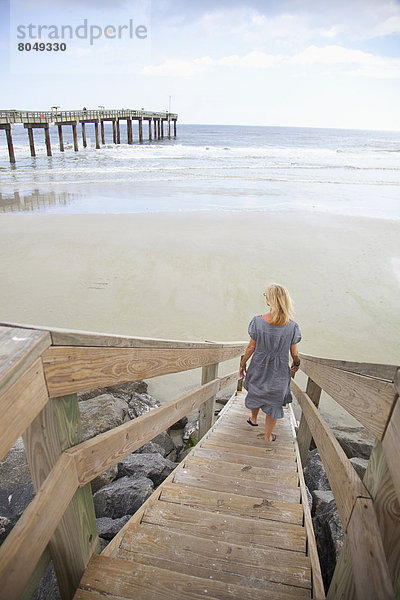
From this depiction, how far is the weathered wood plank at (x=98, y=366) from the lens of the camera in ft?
3.40

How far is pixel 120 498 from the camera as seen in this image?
260 cm

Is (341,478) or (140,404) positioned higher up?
(341,478)

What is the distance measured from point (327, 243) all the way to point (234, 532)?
1020 cm

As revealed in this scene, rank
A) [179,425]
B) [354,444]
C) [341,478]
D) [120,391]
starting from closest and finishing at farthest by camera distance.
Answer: [341,478]
[354,444]
[179,425]
[120,391]

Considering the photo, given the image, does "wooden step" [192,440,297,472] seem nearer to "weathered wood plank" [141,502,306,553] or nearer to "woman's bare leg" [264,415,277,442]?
"woman's bare leg" [264,415,277,442]

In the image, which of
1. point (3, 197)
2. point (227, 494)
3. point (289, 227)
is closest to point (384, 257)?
point (289, 227)

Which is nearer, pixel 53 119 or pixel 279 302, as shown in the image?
pixel 279 302

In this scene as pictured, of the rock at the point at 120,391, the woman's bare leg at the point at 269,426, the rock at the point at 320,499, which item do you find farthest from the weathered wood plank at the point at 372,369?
the rock at the point at 120,391

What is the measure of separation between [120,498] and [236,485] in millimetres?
880

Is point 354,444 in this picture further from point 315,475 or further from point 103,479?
point 103,479

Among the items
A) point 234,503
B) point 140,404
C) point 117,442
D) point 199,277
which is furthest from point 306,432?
point 199,277

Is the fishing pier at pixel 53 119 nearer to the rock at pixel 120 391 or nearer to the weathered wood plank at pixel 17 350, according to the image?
the rock at pixel 120 391

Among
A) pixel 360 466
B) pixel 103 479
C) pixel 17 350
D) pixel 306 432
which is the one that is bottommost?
pixel 360 466

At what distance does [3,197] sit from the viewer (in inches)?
621
